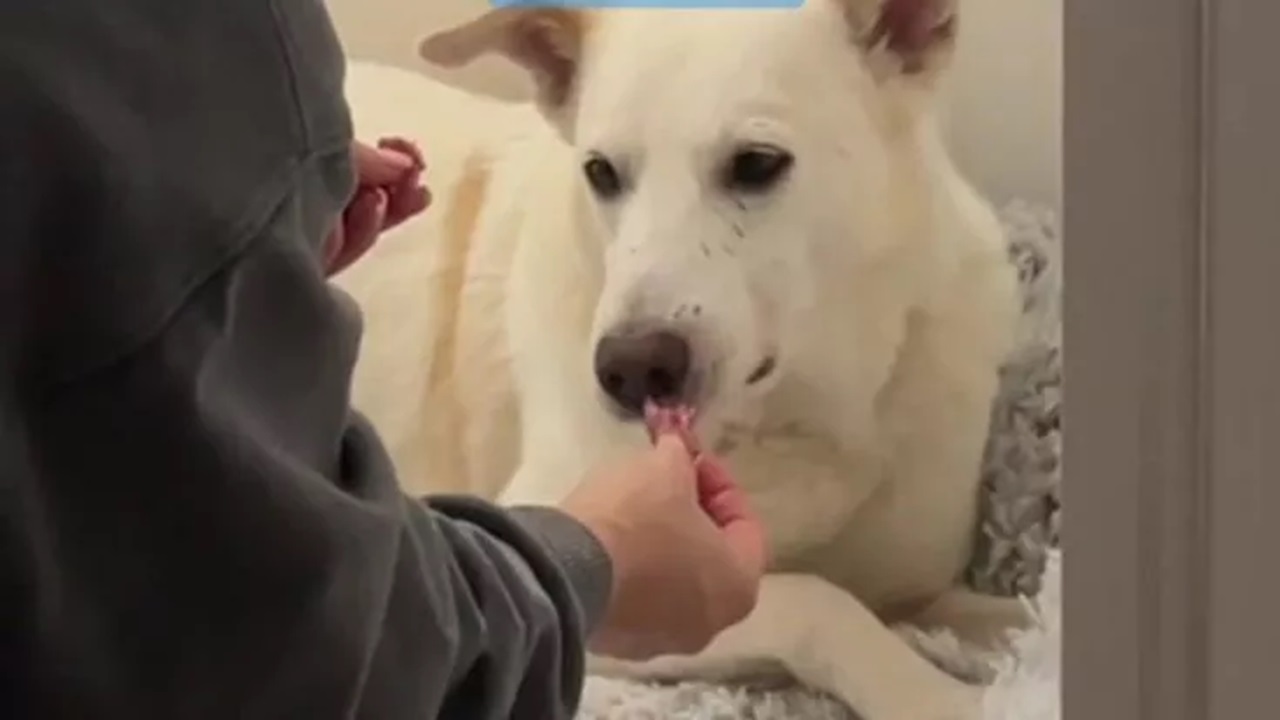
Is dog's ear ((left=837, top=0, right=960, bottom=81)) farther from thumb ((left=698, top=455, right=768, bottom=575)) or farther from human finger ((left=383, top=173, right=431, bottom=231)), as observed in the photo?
human finger ((left=383, top=173, right=431, bottom=231))

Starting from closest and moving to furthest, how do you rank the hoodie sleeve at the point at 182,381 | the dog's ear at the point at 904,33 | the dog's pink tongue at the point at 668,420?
the hoodie sleeve at the point at 182,381 → the dog's pink tongue at the point at 668,420 → the dog's ear at the point at 904,33

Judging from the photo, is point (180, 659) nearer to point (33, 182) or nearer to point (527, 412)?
point (33, 182)

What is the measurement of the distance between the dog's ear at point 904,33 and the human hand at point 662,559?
364mm

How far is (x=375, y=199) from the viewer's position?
0.52m

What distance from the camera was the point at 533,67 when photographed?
3.31 feet

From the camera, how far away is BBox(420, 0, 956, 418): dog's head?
91 cm

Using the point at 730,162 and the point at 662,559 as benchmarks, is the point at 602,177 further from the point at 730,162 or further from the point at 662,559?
the point at 662,559

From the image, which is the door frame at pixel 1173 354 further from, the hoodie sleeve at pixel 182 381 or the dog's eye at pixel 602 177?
the dog's eye at pixel 602 177

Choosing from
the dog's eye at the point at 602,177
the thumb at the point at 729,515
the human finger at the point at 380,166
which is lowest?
the thumb at the point at 729,515

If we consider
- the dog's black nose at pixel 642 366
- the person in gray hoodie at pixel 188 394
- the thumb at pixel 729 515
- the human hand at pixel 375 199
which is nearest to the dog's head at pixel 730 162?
the dog's black nose at pixel 642 366

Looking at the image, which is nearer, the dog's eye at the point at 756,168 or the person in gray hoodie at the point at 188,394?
the person in gray hoodie at the point at 188,394

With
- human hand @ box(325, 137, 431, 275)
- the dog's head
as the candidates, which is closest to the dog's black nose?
the dog's head

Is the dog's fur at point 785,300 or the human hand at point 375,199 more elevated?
the human hand at point 375,199

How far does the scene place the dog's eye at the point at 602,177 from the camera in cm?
97
